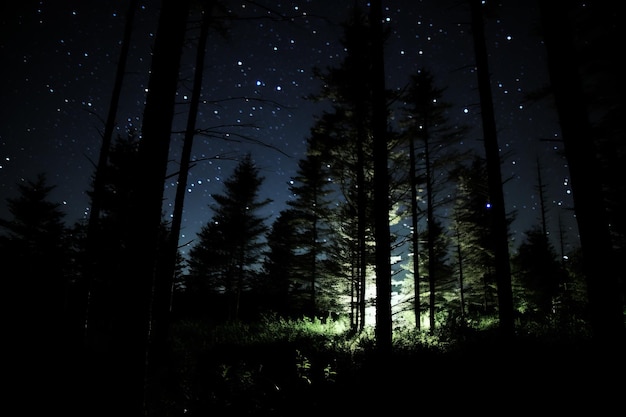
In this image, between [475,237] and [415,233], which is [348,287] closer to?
[415,233]

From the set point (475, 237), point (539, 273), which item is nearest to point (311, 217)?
point (475, 237)

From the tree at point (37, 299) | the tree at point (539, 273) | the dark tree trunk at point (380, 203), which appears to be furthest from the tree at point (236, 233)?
the tree at point (539, 273)

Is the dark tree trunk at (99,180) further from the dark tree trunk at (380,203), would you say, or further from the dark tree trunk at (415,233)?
the dark tree trunk at (415,233)

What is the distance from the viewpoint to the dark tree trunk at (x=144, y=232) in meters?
3.12

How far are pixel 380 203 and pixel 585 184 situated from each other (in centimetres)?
363

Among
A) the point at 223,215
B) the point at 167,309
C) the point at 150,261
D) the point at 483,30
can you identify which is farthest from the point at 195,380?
the point at 223,215

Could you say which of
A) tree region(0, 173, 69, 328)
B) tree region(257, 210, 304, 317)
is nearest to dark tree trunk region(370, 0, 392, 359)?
tree region(0, 173, 69, 328)

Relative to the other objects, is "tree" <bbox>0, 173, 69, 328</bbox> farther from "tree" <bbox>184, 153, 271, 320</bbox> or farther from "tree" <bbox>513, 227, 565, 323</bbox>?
"tree" <bbox>513, 227, 565, 323</bbox>

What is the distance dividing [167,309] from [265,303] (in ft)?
69.3

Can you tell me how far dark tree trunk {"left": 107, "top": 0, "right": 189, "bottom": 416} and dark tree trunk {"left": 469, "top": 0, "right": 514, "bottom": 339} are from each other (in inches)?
309

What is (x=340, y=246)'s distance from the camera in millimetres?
15984

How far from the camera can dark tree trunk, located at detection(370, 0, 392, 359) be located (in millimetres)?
6516

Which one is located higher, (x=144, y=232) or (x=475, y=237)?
(x=475, y=237)

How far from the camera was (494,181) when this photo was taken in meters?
7.88
